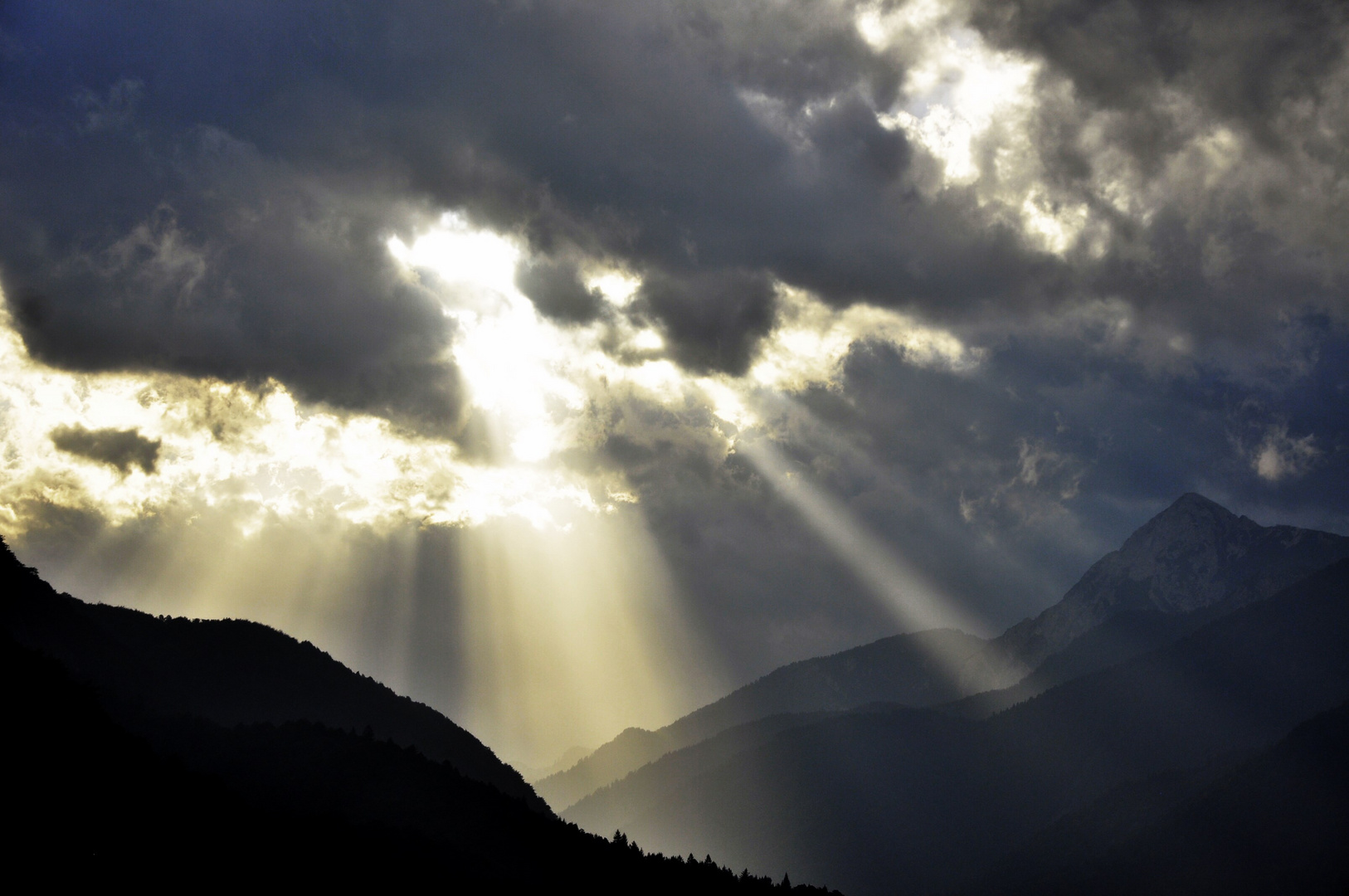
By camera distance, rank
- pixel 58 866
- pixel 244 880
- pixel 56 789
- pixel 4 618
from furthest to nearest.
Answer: pixel 4 618, pixel 244 880, pixel 56 789, pixel 58 866

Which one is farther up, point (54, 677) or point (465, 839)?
point (54, 677)

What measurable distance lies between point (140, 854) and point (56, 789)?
576 inches

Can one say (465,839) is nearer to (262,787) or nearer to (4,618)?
(262,787)

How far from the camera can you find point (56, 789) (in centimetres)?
12444

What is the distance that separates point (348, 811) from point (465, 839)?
84.5ft

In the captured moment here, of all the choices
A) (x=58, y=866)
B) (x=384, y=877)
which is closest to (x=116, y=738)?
(x=58, y=866)

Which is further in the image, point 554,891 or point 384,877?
point 554,891

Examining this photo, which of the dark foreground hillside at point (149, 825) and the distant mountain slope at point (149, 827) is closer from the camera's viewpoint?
the distant mountain slope at point (149, 827)

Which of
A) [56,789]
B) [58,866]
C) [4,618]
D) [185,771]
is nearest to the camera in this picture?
[58,866]

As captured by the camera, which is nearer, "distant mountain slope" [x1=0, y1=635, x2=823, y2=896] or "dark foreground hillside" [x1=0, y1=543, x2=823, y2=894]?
"distant mountain slope" [x1=0, y1=635, x2=823, y2=896]

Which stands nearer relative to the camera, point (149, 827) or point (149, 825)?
point (149, 827)

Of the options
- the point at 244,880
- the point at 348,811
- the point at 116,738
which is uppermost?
the point at 116,738

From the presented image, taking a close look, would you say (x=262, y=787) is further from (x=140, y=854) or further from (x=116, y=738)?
(x=140, y=854)

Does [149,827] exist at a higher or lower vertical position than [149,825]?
lower
